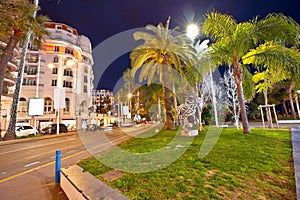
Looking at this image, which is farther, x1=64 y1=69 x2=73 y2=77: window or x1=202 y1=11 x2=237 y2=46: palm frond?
x1=64 y1=69 x2=73 y2=77: window

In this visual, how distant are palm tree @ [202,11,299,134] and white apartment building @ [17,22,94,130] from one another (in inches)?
1230

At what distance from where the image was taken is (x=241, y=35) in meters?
11.3

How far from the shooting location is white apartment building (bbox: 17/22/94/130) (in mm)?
37344

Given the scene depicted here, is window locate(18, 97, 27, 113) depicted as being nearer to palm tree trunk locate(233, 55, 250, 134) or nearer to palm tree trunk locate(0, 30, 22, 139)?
palm tree trunk locate(0, 30, 22, 139)

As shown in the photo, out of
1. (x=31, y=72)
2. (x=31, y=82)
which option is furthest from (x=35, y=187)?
(x=31, y=72)

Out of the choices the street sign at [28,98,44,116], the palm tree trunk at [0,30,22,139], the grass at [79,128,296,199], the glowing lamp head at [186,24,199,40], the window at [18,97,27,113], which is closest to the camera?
the grass at [79,128,296,199]

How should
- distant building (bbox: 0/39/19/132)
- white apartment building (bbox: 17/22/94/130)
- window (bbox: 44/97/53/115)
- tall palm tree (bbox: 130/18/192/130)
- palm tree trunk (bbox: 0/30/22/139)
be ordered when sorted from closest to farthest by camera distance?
palm tree trunk (bbox: 0/30/22/139) → tall palm tree (bbox: 130/18/192/130) → distant building (bbox: 0/39/19/132) → white apartment building (bbox: 17/22/94/130) → window (bbox: 44/97/53/115)

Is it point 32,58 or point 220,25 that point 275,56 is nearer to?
point 220,25

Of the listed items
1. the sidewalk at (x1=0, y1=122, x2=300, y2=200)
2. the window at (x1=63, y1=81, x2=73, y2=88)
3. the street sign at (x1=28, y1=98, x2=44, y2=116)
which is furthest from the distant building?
the sidewalk at (x1=0, y1=122, x2=300, y2=200)

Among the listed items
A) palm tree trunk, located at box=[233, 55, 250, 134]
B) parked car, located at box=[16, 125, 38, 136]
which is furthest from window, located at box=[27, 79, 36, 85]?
palm tree trunk, located at box=[233, 55, 250, 134]

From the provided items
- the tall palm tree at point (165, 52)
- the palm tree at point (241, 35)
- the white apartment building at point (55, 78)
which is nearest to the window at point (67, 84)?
the white apartment building at point (55, 78)

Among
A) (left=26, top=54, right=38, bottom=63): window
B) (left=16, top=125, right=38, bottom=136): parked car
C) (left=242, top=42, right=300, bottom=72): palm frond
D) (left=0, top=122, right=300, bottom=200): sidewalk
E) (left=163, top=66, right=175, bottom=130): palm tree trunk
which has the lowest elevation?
(left=0, top=122, right=300, bottom=200): sidewalk

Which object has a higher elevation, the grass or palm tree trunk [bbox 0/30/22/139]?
palm tree trunk [bbox 0/30/22/139]

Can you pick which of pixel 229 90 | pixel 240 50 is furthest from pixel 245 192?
pixel 229 90
